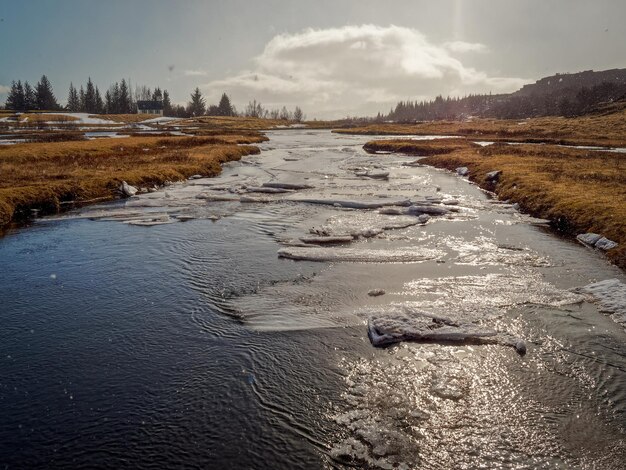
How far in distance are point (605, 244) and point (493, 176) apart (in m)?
17.2

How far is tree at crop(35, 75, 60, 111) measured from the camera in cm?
15375

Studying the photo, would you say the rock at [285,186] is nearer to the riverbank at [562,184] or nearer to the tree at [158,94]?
the riverbank at [562,184]

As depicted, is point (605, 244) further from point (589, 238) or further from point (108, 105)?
point (108, 105)

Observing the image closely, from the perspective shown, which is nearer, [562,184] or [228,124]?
[562,184]

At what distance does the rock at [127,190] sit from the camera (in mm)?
29219

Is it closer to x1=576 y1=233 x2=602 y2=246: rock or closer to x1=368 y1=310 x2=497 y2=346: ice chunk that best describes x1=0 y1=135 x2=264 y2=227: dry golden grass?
x1=368 y1=310 x2=497 y2=346: ice chunk

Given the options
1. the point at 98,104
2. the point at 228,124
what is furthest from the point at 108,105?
the point at 228,124

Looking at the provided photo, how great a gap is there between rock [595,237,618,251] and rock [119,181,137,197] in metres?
28.1

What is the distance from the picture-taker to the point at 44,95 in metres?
155

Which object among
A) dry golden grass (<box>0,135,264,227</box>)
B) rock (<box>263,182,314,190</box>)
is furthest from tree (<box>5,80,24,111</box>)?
rock (<box>263,182,314,190</box>)

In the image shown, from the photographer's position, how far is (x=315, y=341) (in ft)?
33.7

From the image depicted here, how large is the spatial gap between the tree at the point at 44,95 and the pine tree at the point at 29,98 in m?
1.26

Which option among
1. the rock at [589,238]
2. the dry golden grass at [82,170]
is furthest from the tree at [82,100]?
the rock at [589,238]

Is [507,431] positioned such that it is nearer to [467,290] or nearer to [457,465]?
[457,465]
